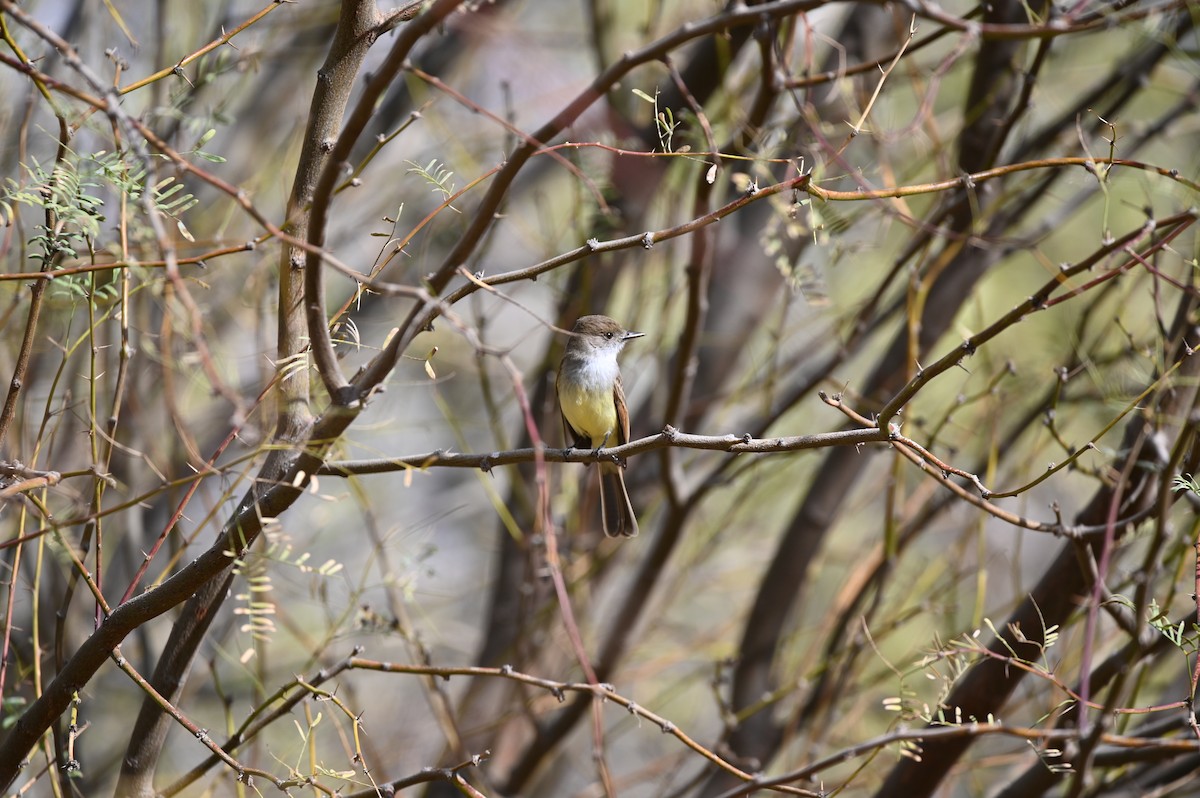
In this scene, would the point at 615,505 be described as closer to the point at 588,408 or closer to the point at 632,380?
the point at 588,408

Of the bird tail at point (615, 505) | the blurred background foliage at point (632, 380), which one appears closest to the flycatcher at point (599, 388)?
the bird tail at point (615, 505)

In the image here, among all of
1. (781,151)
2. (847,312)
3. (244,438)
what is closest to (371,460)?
(244,438)

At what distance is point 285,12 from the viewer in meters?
5.51

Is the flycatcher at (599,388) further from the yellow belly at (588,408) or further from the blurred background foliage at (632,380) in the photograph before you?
the blurred background foliage at (632,380)

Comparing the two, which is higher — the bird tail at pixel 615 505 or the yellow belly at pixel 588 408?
the yellow belly at pixel 588 408

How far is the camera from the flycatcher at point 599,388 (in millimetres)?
4445

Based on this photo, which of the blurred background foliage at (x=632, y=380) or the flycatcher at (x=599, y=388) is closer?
the blurred background foliage at (x=632, y=380)

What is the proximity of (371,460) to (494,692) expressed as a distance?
3109mm

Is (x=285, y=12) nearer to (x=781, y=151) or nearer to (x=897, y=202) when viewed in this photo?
(x=781, y=151)

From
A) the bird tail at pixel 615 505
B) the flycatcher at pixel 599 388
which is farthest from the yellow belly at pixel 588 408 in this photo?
the bird tail at pixel 615 505

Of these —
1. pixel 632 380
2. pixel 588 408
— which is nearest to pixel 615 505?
pixel 588 408

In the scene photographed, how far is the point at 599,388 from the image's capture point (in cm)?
Result: 446

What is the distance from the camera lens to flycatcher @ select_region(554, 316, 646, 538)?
445 cm

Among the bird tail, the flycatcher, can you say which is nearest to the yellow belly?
the flycatcher
